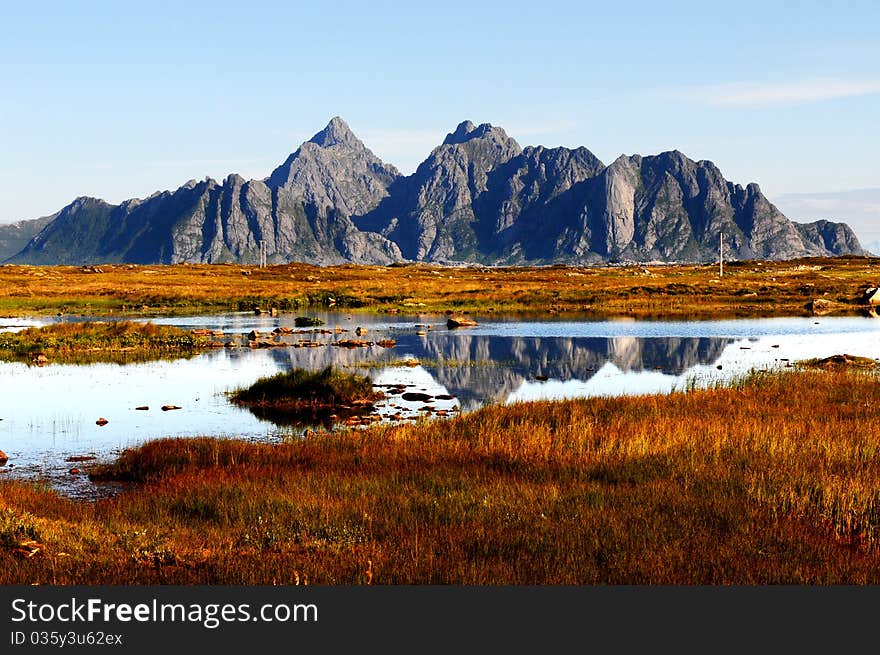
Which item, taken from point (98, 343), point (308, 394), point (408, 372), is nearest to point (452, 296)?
point (98, 343)

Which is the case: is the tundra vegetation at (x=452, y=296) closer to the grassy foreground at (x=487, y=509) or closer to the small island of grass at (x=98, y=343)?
the small island of grass at (x=98, y=343)

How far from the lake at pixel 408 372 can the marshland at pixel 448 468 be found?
26 cm

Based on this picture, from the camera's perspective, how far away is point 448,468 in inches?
786

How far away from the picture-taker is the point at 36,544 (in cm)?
1324

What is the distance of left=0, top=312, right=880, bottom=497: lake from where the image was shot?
99.6ft

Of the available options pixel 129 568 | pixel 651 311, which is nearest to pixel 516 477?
pixel 129 568

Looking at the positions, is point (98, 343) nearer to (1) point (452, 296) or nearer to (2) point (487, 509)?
(2) point (487, 509)

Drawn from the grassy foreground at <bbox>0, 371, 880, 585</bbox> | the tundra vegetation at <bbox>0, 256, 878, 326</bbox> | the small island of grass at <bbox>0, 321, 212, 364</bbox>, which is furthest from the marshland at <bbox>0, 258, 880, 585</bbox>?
the tundra vegetation at <bbox>0, 256, 878, 326</bbox>

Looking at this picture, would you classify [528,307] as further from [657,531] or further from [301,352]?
[657,531]

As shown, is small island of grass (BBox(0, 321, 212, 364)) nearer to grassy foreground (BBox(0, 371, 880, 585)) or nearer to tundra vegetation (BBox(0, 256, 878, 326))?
tundra vegetation (BBox(0, 256, 878, 326))

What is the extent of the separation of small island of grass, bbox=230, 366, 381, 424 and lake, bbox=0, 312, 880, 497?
3.26 feet

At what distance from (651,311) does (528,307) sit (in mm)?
14951

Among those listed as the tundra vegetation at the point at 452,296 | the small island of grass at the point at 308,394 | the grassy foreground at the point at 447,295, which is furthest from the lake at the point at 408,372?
the grassy foreground at the point at 447,295

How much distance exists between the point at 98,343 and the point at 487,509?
5004cm
